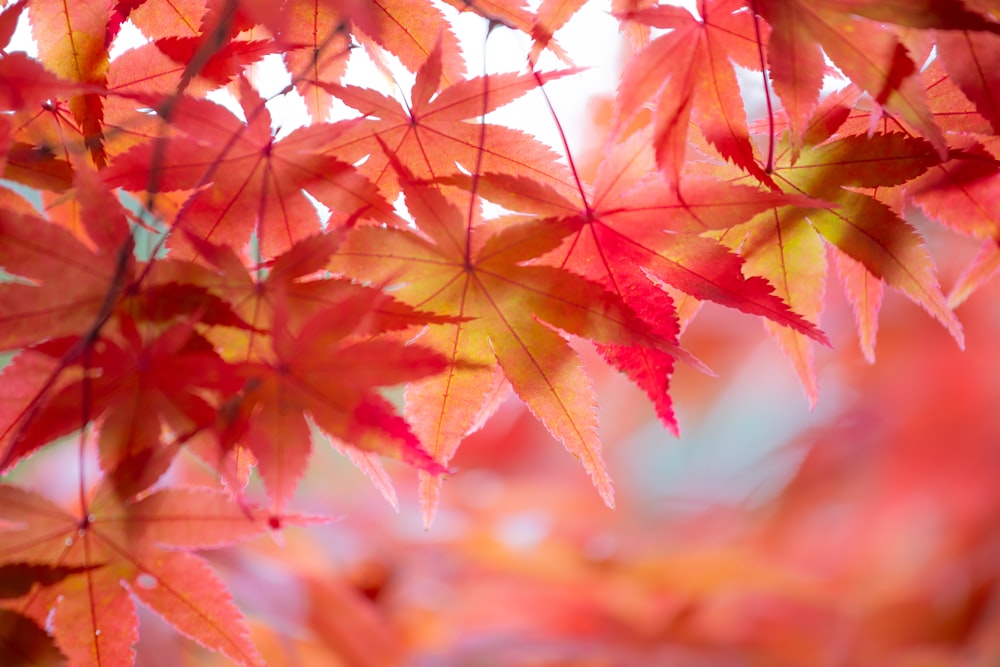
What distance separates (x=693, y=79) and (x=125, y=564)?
476 millimetres

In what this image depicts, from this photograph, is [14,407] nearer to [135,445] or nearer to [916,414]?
[135,445]

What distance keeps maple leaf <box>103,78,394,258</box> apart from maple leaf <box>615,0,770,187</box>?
18 centimetres

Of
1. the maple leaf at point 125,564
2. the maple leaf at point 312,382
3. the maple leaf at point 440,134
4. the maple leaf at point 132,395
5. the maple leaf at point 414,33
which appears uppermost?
the maple leaf at point 414,33

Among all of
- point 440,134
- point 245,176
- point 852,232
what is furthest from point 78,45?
point 852,232

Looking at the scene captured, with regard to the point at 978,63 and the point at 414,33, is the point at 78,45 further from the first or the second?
the point at 978,63

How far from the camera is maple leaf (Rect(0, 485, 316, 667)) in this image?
1.42 feet

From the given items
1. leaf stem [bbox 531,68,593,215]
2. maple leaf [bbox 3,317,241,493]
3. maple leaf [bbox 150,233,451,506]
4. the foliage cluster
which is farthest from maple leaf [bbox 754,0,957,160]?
maple leaf [bbox 3,317,241,493]

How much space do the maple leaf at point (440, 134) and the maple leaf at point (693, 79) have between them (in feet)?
0.19

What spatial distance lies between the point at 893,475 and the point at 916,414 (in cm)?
19

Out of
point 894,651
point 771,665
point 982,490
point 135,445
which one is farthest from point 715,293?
point 982,490

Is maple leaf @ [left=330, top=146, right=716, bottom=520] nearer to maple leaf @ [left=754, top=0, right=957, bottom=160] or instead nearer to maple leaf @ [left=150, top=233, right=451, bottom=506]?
maple leaf @ [left=150, top=233, right=451, bottom=506]

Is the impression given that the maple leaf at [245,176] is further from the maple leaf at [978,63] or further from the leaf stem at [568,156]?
the maple leaf at [978,63]

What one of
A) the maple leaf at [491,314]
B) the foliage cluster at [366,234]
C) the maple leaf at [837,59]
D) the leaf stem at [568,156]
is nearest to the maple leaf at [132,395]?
the foliage cluster at [366,234]

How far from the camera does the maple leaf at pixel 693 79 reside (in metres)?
0.42
